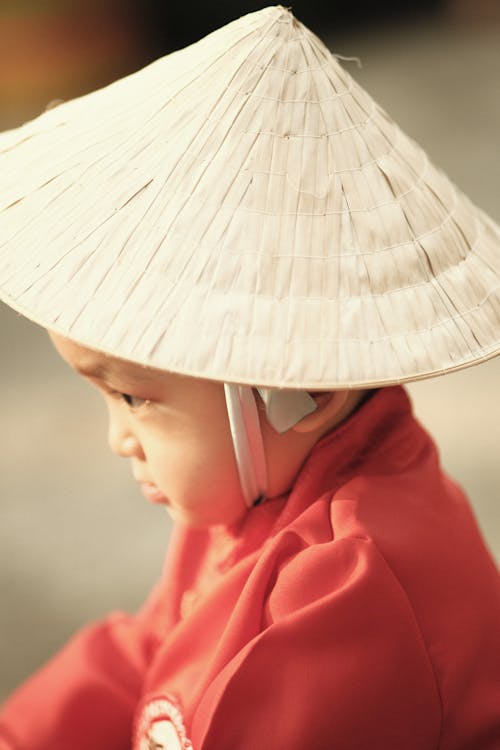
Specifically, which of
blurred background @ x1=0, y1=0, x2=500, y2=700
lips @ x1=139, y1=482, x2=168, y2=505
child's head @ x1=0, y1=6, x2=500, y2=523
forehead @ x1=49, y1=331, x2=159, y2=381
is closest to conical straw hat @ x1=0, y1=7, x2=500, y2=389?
child's head @ x1=0, y1=6, x2=500, y2=523

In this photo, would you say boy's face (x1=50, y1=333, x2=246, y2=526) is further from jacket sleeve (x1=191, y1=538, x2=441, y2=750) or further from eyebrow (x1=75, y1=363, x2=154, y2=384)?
jacket sleeve (x1=191, y1=538, x2=441, y2=750)

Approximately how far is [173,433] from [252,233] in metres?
0.21

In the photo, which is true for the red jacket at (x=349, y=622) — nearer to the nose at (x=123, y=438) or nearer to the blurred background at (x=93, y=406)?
the nose at (x=123, y=438)

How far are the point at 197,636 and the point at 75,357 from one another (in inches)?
11.5

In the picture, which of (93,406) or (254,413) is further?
(93,406)

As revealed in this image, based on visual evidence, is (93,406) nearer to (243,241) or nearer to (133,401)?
(133,401)

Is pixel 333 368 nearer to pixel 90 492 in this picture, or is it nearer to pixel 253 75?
pixel 253 75

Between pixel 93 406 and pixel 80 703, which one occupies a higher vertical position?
pixel 80 703

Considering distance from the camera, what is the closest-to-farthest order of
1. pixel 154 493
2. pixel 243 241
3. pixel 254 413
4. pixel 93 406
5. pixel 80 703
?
pixel 243 241, pixel 254 413, pixel 154 493, pixel 80 703, pixel 93 406

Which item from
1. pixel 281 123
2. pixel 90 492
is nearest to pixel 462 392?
pixel 90 492

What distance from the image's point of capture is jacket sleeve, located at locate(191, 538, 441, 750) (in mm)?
788

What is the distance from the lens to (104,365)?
83 centimetres

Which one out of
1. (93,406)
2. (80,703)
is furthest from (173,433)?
(93,406)

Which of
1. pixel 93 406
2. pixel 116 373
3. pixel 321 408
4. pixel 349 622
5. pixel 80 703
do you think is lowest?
pixel 93 406
